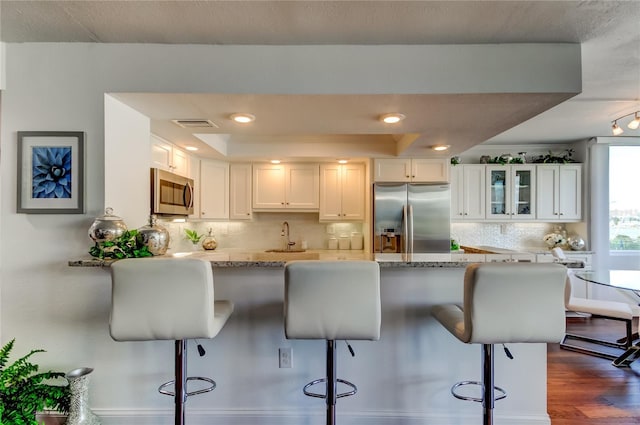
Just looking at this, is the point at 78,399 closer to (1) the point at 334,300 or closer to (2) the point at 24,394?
(2) the point at 24,394

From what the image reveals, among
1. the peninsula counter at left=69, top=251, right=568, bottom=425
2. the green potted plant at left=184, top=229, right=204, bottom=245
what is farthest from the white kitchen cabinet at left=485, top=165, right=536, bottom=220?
the green potted plant at left=184, top=229, right=204, bottom=245

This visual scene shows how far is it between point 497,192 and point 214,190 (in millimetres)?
3742

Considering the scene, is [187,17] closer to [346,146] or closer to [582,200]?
[346,146]

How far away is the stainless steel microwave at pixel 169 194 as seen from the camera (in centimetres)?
245

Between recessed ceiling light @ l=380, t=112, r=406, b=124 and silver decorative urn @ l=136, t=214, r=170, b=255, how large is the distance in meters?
1.62

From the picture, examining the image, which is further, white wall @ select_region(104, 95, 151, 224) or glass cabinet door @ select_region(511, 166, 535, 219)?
glass cabinet door @ select_region(511, 166, 535, 219)

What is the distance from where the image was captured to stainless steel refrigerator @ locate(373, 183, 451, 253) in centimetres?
386

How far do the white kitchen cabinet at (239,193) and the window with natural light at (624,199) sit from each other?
472cm

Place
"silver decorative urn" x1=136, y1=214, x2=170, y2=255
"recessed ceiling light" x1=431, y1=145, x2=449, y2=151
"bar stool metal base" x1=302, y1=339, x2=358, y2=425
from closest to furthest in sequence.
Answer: "bar stool metal base" x1=302, y1=339, x2=358, y2=425 → "silver decorative urn" x1=136, y1=214, x2=170, y2=255 → "recessed ceiling light" x1=431, y1=145, x2=449, y2=151

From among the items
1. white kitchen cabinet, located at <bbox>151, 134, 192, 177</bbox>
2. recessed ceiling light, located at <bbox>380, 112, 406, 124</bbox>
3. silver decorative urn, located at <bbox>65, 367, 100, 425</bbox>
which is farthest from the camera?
white kitchen cabinet, located at <bbox>151, 134, 192, 177</bbox>

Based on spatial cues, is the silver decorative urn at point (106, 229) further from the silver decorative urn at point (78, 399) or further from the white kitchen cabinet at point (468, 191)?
the white kitchen cabinet at point (468, 191)

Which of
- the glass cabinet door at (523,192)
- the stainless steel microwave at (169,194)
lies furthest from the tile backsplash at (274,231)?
the glass cabinet door at (523,192)

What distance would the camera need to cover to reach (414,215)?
12.7ft

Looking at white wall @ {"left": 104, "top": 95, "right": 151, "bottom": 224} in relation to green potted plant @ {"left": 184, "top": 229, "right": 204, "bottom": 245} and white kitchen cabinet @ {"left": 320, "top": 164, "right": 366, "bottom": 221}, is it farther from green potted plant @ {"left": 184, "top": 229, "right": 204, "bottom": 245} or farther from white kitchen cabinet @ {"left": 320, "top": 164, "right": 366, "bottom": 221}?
white kitchen cabinet @ {"left": 320, "top": 164, "right": 366, "bottom": 221}
